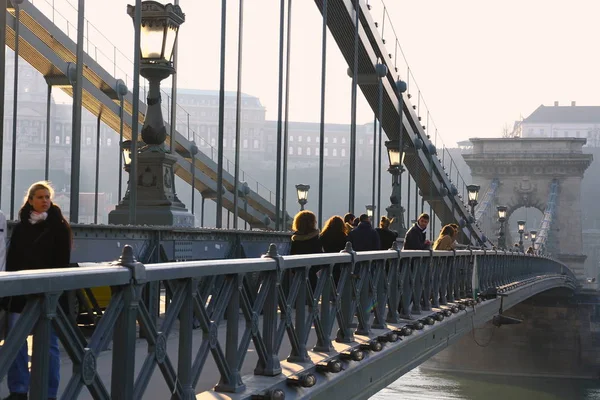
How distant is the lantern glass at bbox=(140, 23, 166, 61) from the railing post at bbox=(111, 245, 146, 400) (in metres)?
5.06

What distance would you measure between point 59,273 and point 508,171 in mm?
74337

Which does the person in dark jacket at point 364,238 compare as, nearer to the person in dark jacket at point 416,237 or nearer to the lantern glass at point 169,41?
the person in dark jacket at point 416,237

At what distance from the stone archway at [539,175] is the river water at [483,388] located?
33006 millimetres

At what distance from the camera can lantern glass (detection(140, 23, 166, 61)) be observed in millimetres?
8711

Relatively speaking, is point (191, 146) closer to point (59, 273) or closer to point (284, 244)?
point (284, 244)

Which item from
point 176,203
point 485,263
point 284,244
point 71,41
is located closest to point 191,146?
point 71,41

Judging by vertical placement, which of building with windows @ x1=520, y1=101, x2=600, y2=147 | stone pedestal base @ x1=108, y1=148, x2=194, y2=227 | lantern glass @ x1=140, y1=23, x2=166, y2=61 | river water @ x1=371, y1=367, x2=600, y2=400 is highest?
building with windows @ x1=520, y1=101, x2=600, y2=147

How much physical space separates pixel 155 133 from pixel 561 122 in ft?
483

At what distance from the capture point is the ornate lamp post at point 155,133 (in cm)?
866

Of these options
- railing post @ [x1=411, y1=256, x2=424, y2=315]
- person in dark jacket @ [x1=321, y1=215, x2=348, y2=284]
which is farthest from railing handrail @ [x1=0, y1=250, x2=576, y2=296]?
railing post @ [x1=411, y1=256, x2=424, y2=315]

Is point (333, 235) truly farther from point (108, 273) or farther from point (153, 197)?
point (108, 273)

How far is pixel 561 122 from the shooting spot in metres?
151

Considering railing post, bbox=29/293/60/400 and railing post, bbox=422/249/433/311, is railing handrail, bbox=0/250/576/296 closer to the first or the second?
railing post, bbox=29/293/60/400

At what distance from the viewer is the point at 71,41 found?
2062 cm
